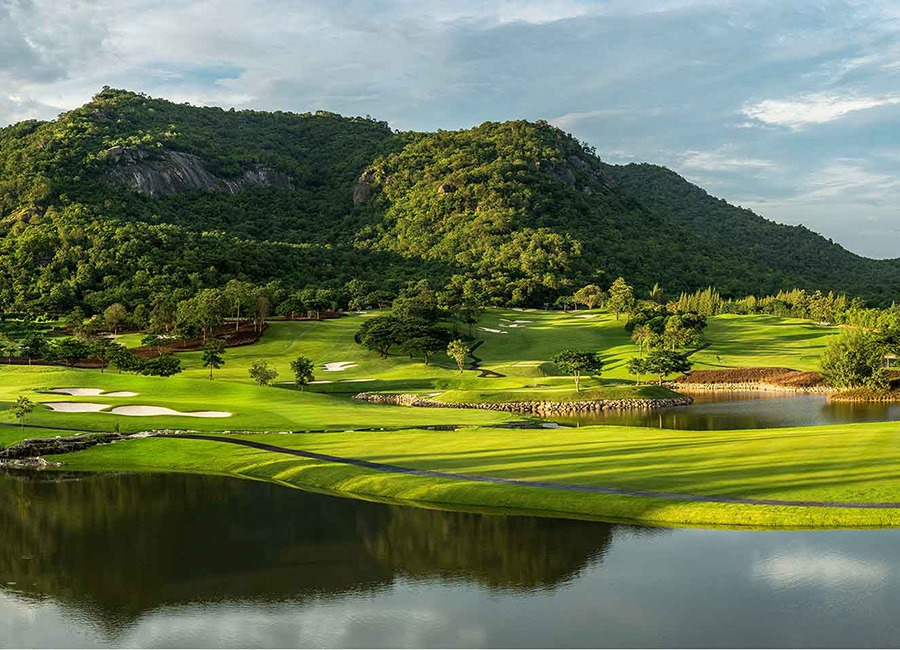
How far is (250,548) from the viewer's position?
2602 centimetres

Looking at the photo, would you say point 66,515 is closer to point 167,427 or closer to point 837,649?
point 167,427

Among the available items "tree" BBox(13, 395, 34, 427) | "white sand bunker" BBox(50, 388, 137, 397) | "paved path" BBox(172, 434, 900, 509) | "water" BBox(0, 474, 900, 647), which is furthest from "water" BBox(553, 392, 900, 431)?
"tree" BBox(13, 395, 34, 427)

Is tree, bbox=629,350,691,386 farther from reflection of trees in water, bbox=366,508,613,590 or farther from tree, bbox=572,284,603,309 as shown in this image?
tree, bbox=572,284,603,309

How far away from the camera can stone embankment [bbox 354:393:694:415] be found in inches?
2712

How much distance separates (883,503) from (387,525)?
717 inches

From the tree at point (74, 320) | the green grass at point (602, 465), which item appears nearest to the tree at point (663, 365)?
the green grass at point (602, 465)

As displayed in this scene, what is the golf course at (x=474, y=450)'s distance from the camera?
28688 millimetres

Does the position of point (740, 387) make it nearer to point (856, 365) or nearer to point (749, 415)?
point (856, 365)

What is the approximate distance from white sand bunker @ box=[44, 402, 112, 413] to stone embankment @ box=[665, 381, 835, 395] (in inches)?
2353

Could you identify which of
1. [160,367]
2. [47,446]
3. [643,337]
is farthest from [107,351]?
[643,337]

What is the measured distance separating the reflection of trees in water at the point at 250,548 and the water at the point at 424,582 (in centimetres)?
10

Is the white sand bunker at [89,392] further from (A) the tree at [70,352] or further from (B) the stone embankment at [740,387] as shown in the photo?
(B) the stone embankment at [740,387]

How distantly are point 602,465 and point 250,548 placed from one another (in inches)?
651

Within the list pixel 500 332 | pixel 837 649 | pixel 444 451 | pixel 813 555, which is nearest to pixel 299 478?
pixel 444 451
